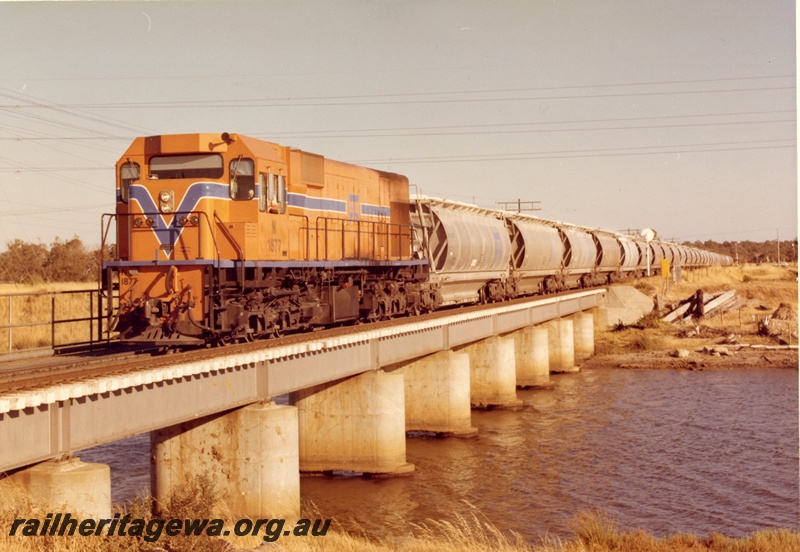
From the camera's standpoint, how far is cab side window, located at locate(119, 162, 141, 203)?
59.5 ft

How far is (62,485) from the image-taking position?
11.0m

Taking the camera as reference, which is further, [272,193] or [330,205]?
[330,205]

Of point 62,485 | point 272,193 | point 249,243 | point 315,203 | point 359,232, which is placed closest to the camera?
point 62,485

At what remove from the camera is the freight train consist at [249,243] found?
55.6 ft

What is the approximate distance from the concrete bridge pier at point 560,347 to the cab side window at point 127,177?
27.5m

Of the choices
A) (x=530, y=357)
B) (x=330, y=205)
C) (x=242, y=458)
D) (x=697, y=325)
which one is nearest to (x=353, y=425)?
(x=242, y=458)

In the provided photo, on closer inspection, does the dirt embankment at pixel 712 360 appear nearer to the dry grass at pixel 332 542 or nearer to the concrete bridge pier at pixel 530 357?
the concrete bridge pier at pixel 530 357

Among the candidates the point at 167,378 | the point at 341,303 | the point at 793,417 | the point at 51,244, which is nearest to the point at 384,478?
the point at 341,303

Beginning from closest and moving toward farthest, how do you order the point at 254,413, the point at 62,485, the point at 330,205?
the point at 62,485 → the point at 254,413 → the point at 330,205

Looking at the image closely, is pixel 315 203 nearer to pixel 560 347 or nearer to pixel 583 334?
pixel 560 347

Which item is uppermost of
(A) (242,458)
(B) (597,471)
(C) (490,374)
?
(A) (242,458)

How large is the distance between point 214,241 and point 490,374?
16777 mm

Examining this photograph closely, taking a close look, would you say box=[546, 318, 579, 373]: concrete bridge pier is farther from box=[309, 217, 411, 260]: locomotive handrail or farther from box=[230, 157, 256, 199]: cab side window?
box=[230, 157, 256, 199]: cab side window

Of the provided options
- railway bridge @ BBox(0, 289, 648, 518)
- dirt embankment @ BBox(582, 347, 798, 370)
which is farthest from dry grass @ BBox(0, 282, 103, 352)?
dirt embankment @ BBox(582, 347, 798, 370)
